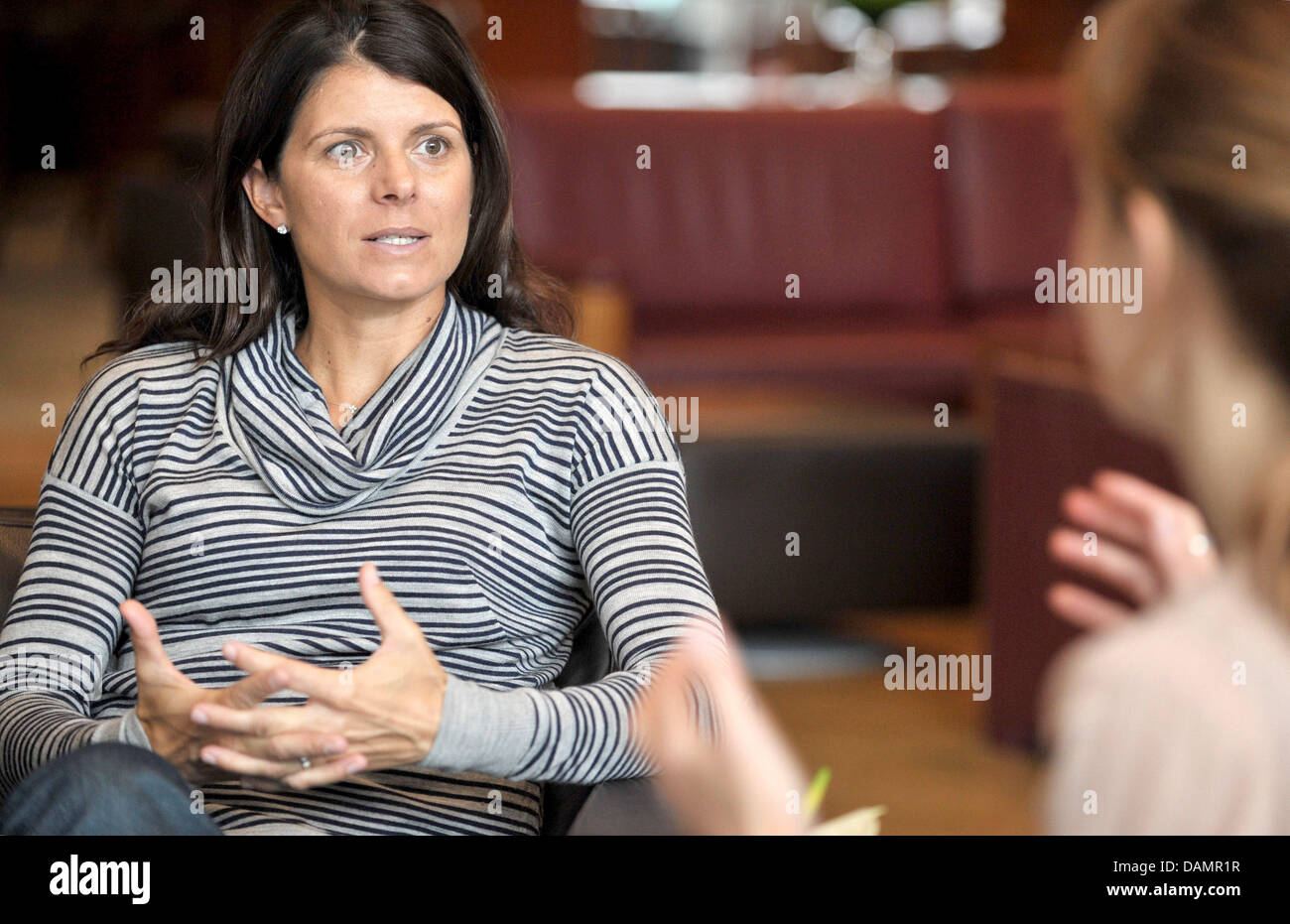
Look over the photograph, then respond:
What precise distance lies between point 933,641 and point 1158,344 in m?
2.48

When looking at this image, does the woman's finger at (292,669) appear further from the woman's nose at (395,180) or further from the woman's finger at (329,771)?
the woman's nose at (395,180)

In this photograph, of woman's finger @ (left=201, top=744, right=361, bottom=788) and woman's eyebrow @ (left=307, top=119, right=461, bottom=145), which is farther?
woman's eyebrow @ (left=307, top=119, right=461, bottom=145)

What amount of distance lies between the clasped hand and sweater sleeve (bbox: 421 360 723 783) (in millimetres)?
23

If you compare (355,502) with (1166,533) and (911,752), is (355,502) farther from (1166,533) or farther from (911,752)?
(911,752)

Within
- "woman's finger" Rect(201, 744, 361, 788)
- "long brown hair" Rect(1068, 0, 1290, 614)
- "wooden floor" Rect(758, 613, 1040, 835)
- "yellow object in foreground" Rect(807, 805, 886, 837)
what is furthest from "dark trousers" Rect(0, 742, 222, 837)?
"wooden floor" Rect(758, 613, 1040, 835)

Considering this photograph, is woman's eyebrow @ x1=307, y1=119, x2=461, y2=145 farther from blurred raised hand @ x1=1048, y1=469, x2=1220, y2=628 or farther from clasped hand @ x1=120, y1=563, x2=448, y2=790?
blurred raised hand @ x1=1048, y1=469, x2=1220, y2=628

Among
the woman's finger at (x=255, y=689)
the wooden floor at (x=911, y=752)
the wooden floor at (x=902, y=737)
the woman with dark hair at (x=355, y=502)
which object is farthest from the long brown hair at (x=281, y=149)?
the wooden floor at (x=911, y=752)

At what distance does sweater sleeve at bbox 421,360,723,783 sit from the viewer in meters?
1.12

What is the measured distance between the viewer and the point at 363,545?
1267 mm

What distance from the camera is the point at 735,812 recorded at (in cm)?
70

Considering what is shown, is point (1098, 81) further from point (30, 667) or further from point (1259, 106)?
point (30, 667)

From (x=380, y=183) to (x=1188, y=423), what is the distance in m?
0.81

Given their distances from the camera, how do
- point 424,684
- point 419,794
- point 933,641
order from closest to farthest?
point 424,684
point 419,794
point 933,641
